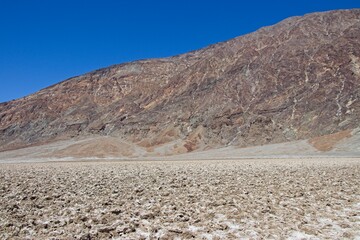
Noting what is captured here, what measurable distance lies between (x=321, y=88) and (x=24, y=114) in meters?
94.1

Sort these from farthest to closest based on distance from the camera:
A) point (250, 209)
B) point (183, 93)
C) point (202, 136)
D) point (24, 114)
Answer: point (24, 114) → point (183, 93) → point (202, 136) → point (250, 209)

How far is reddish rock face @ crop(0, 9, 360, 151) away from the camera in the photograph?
246 feet

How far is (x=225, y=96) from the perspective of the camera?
88.9 meters

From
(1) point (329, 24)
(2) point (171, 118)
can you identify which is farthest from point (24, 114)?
(1) point (329, 24)

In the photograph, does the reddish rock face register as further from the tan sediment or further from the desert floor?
the desert floor

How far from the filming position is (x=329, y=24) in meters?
101

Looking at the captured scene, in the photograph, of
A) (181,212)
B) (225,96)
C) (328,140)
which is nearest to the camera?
(181,212)

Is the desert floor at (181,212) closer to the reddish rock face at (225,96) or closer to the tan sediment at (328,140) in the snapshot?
the tan sediment at (328,140)

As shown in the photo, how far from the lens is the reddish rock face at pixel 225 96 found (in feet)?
246

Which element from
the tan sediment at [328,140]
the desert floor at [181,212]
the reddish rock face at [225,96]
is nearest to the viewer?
the desert floor at [181,212]

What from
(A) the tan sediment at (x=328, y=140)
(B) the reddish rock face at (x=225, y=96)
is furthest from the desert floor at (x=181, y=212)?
(B) the reddish rock face at (x=225, y=96)

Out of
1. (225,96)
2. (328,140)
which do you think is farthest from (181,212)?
(225,96)

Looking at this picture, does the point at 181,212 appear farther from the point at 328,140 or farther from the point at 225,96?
the point at 225,96

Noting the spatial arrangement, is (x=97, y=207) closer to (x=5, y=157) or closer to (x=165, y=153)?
(x=165, y=153)
